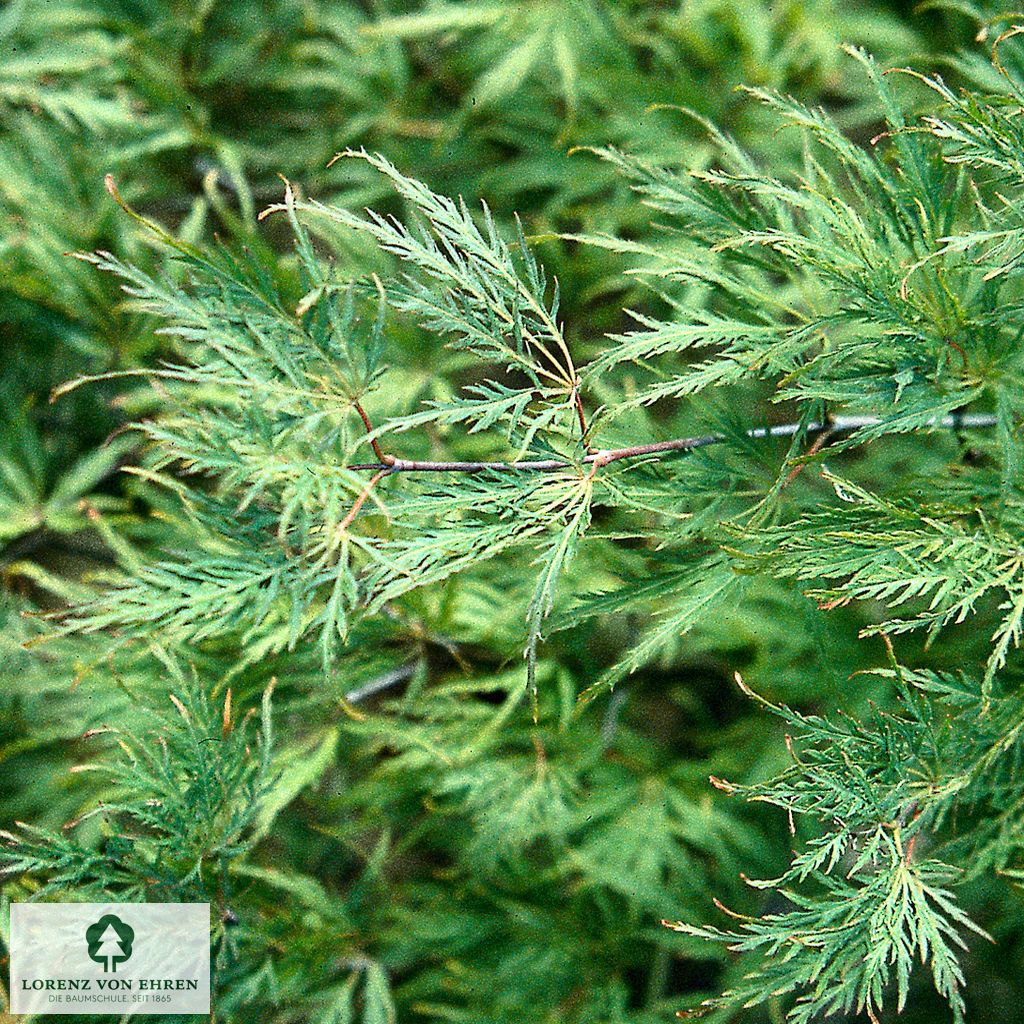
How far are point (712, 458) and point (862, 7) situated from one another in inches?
32.9

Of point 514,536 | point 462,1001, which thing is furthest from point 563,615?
point 462,1001

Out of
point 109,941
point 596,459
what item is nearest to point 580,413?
point 596,459

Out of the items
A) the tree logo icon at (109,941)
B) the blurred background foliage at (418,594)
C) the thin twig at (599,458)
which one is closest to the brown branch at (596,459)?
the thin twig at (599,458)

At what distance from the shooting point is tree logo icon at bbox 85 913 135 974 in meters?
0.73

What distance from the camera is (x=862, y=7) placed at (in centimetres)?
118

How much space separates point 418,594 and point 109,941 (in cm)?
38

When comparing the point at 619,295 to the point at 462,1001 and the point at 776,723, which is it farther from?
the point at 462,1001

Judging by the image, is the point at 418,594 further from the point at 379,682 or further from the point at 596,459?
the point at 596,459

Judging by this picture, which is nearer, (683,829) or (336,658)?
(336,658)

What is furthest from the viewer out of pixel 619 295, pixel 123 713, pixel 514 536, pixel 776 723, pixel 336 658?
pixel 619 295
